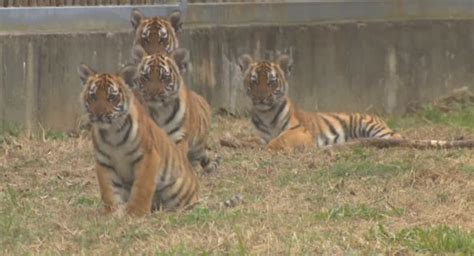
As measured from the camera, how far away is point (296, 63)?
12914mm

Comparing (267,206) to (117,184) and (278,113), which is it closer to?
(117,184)

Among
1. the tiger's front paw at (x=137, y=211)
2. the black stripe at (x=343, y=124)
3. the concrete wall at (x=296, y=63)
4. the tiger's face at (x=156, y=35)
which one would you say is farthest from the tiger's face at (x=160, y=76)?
the black stripe at (x=343, y=124)

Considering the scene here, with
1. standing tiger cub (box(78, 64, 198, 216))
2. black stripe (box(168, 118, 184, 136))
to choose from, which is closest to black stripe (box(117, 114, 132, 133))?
standing tiger cub (box(78, 64, 198, 216))

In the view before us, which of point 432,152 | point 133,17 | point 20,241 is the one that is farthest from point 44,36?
point 20,241

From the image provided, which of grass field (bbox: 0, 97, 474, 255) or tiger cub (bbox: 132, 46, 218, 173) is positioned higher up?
tiger cub (bbox: 132, 46, 218, 173)

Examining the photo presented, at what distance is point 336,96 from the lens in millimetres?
13156

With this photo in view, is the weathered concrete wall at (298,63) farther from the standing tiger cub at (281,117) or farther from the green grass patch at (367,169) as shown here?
the green grass patch at (367,169)

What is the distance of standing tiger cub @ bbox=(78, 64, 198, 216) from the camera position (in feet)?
25.0

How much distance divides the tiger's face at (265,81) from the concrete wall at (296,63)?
4.23ft

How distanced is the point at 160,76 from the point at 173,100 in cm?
25

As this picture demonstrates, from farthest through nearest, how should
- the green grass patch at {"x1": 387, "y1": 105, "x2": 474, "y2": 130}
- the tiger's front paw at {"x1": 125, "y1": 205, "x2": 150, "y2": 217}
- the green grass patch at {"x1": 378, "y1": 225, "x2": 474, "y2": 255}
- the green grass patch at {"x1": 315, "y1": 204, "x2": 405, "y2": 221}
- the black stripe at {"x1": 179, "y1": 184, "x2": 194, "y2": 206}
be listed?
1. the green grass patch at {"x1": 387, "y1": 105, "x2": 474, "y2": 130}
2. the black stripe at {"x1": 179, "y1": 184, "x2": 194, "y2": 206}
3. the tiger's front paw at {"x1": 125, "y1": 205, "x2": 150, "y2": 217}
4. the green grass patch at {"x1": 315, "y1": 204, "x2": 405, "y2": 221}
5. the green grass patch at {"x1": 378, "y1": 225, "x2": 474, "y2": 255}

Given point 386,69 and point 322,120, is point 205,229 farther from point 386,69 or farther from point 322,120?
point 386,69

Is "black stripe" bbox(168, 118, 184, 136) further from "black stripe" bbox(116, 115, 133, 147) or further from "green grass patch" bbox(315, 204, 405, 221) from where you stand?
"green grass patch" bbox(315, 204, 405, 221)

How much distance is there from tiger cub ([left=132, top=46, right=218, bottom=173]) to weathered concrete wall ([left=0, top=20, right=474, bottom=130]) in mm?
2146
